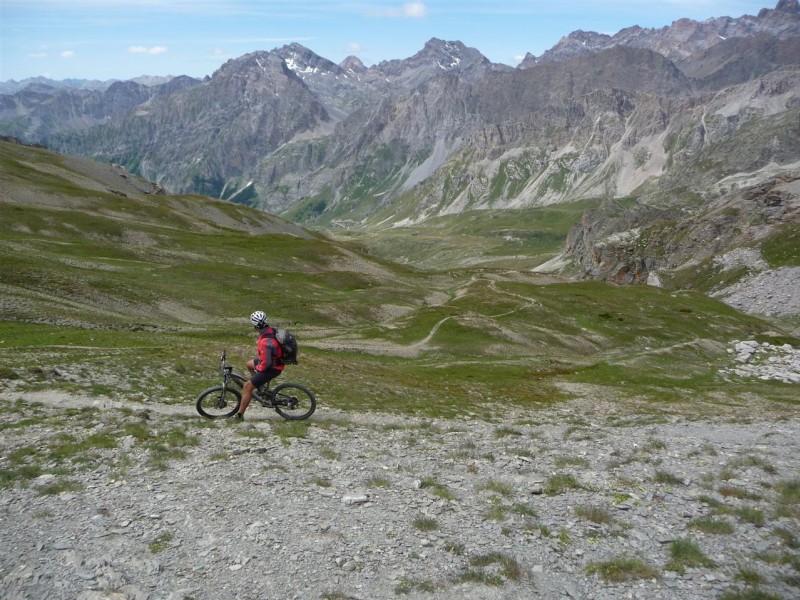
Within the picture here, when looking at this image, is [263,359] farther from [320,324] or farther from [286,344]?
[320,324]

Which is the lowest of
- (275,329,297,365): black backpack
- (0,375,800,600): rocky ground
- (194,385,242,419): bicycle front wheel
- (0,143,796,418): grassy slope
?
(0,143,796,418): grassy slope

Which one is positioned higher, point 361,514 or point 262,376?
point 262,376

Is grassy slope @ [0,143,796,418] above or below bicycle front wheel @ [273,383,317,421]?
below

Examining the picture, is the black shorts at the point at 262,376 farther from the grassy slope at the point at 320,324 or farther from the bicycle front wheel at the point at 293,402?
the grassy slope at the point at 320,324

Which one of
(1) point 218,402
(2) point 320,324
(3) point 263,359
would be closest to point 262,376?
(3) point 263,359

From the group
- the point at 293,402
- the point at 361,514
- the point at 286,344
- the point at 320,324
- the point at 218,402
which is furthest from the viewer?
the point at 320,324

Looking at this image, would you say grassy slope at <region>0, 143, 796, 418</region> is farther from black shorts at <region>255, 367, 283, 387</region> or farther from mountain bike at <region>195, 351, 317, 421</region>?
black shorts at <region>255, 367, 283, 387</region>

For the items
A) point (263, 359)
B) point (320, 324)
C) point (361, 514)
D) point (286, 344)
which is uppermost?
point (286, 344)

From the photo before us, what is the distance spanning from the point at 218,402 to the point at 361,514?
38.7ft

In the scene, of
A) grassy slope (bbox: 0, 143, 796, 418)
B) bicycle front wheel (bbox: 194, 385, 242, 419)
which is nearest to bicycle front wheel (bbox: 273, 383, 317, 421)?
bicycle front wheel (bbox: 194, 385, 242, 419)

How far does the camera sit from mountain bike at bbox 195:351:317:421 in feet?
83.4

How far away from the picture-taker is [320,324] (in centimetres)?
8231

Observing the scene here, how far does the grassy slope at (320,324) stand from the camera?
38734 millimetres

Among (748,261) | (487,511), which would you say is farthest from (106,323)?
(748,261)
